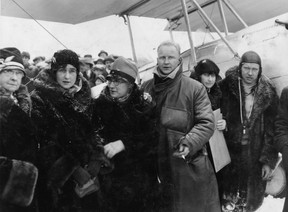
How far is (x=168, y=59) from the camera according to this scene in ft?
9.43

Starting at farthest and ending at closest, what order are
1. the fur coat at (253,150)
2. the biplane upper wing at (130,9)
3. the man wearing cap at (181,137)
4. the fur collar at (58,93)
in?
the biplane upper wing at (130,9), the fur coat at (253,150), the man wearing cap at (181,137), the fur collar at (58,93)

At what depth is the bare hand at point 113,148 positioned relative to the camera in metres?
2.39

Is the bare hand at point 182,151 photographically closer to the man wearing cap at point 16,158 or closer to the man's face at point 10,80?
the man wearing cap at point 16,158

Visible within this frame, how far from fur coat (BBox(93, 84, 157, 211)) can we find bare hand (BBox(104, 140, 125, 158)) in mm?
46

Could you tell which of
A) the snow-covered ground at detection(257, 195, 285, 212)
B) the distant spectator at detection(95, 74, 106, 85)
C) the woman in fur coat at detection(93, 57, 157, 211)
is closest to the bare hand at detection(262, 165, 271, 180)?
the snow-covered ground at detection(257, 195, 285, 212)

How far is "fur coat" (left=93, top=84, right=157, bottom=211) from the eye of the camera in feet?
8.30

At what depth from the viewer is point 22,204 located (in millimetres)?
1927

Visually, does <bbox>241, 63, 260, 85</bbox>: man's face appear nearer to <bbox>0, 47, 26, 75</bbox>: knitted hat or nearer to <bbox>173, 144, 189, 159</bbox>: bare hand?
<bbox>173, 144, 189, 159</bbox>: bare hand

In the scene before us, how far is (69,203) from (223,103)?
75.6 inches

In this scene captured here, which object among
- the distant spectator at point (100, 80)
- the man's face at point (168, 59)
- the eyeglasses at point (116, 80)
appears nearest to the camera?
the eyeglasses at point (116, 80)

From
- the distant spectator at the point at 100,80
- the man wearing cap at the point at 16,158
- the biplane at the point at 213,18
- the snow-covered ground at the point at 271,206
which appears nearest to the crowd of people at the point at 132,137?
the man wearing cap at the point at 16,158

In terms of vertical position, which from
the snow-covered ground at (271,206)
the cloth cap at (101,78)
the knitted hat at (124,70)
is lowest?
the snow-covered ground at (271,206)

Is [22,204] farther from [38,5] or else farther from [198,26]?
[198,26]

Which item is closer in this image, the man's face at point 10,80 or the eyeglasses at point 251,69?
the man's face at point 10,80
